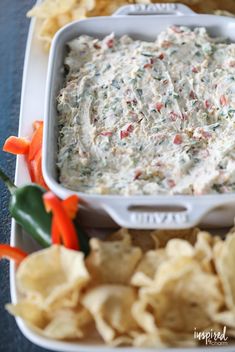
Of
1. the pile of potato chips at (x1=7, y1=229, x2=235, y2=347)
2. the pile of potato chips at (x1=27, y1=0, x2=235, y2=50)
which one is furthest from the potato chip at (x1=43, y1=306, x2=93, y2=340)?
the pile of potato chips at (x1=27, y1=0, x2=235, y2=50)

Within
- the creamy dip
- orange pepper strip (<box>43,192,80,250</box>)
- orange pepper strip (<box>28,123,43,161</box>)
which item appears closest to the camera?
orange pepper strip (<box>43,192,80,250</box>)

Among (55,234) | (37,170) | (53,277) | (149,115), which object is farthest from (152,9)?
(53,277)

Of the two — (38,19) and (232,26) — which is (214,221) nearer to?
(232,26)

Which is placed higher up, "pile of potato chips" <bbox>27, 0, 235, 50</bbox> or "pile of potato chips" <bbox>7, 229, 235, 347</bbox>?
"pile of potato chips" <bbox>27, 0, 235, 50</bbox>

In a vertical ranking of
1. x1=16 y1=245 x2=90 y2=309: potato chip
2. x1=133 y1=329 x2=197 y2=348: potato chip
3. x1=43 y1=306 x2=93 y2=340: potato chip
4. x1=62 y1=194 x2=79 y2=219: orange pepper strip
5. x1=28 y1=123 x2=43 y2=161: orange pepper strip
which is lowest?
x1=133 y1=329 x2=197 y2=348: potato chip

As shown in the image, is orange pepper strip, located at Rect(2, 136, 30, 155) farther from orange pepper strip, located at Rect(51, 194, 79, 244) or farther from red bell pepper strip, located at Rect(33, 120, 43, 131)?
orange pepper strip, located at Rect(51, 194, 79, 244)

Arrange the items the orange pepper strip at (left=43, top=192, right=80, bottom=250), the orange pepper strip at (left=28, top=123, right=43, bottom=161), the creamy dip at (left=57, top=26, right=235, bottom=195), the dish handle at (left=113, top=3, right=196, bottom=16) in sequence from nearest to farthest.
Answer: the orange pepper strip at (left=43, top=192, right=80, bottom=250) → the creamy dip at (left=57, top=26, right=235, bottom=195) → the orange pepper strip at (left=28, top=123, right=43, bottom=161) → the dish handle at (left=113, top=3, right=196, bottom=16)

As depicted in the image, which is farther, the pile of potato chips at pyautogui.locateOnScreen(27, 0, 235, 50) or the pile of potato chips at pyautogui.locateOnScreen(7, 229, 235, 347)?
the pile of potato chips at pyautogui.locateOnScreen(27, 0, 235, 50)
